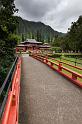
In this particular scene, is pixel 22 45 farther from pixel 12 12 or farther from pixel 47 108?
pixel 47 108

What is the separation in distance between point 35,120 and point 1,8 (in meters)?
19.8

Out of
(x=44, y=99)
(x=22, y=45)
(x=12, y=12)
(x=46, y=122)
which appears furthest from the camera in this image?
(x=22, y=45)

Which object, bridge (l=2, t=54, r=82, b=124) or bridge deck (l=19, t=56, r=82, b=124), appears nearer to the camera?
bridge (l=2, t=54, r=82, b=124)

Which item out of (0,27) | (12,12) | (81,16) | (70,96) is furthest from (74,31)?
(70,96)

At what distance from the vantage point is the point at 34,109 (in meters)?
8.22

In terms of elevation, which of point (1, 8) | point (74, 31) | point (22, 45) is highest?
point (1, 8)

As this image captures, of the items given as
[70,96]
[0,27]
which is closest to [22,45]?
[0,27]

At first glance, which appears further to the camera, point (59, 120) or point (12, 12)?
point (12, 12)

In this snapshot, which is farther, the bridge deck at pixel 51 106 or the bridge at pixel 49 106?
the bridge deck at pixel 51 106

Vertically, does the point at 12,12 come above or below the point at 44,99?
above

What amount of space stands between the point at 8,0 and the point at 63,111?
2060cm

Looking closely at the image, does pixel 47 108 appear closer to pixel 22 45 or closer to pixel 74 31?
pixel 74 31

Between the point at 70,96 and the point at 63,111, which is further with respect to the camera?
the point at 70,96

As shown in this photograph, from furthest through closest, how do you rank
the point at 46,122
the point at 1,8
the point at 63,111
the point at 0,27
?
the point at 1,8
the point at 0,27
the point at 63,111
the point at 46,122
